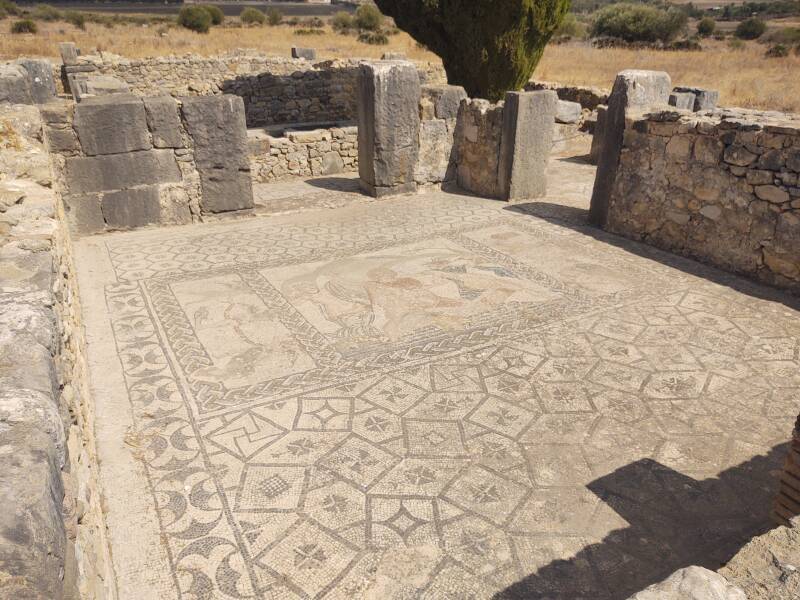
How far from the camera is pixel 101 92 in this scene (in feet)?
30.4

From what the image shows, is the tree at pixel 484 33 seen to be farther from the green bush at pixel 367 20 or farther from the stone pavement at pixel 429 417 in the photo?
Answer: the green bush at pixel 367 20

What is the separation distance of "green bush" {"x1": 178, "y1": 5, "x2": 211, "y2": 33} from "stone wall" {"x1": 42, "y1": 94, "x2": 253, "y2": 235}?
30.1m

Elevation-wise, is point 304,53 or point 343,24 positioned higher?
point 343,24

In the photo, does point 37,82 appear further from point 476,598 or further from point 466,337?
point 476,598

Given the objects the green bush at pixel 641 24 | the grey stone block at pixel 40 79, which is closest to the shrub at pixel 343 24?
the green bush at pixel 641 24

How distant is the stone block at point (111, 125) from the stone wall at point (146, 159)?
0.01m

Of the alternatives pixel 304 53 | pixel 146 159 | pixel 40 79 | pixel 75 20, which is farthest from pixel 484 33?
pixel 75 20

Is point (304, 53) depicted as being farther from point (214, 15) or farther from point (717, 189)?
Result: point (214, 15)

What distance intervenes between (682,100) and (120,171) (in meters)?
9.32

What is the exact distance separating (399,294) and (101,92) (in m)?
6.89

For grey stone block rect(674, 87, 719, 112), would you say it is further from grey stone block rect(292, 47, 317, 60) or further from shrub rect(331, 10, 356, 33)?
shrub rect(331, 10, 356, 33)

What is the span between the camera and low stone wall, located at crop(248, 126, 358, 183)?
953 centimetres

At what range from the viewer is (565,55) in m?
25.8

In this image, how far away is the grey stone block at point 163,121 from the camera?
6844 millimetres
